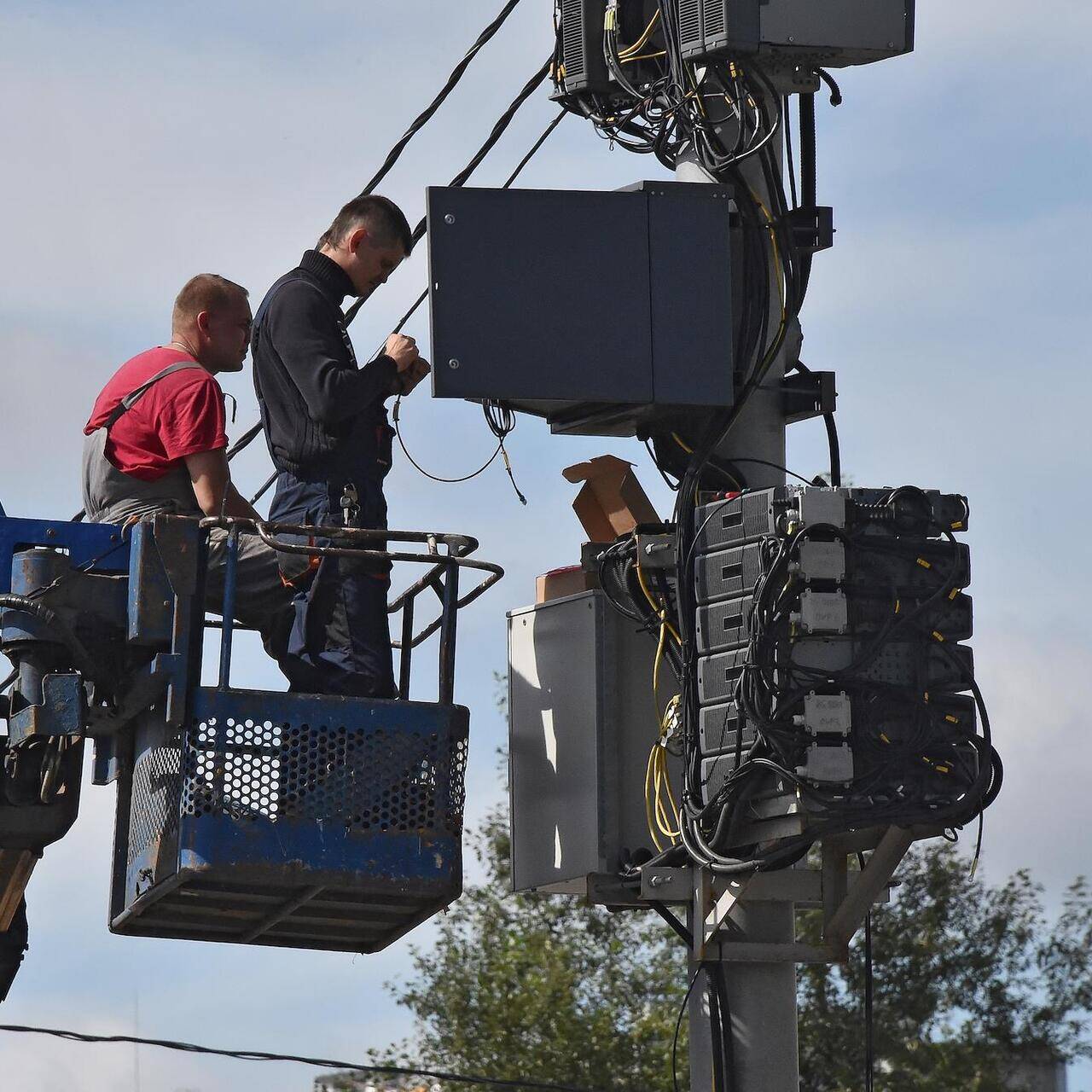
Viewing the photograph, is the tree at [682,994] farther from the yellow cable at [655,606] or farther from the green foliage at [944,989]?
the yellow cable at [655,606]

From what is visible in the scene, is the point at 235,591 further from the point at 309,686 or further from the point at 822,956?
the point at 822,956

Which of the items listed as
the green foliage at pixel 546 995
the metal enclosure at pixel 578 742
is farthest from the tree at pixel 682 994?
the metal enclosure at pixel 578 742

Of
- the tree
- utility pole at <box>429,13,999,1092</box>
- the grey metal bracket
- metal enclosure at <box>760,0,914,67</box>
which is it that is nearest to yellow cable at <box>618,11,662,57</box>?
utility pole at <box>429,13,999,1092</box>

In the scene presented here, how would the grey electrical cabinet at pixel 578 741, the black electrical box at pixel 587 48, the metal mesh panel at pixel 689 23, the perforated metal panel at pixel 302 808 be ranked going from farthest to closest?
the black electrical box at pixel 587 48 < the metal mesh panel at pixel 689 23 < the grey electrical cabinet at pixel 578 741 < the perforated metal panel at pixel 302 808

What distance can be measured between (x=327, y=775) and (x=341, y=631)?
0.54 meters

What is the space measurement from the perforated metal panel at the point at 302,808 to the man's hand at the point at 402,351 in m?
1.26

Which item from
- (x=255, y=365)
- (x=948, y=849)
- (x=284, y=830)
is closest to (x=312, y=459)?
(x=255, y=365)

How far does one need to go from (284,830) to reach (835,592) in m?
2.00

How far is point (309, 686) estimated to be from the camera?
28.8 feet

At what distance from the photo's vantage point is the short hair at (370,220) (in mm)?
9281

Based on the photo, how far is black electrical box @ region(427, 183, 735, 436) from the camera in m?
9.30

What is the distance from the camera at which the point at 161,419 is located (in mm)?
Result: 8883

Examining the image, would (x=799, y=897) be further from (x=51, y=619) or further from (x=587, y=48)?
→ (x=587, y=48)

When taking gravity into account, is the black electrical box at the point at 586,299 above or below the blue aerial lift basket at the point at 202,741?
above
